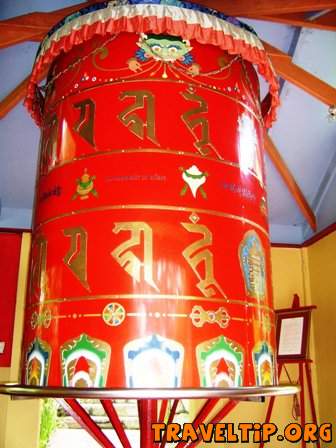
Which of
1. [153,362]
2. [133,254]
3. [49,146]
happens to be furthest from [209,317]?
[49,146]

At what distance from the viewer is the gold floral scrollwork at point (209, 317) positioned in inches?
87.5

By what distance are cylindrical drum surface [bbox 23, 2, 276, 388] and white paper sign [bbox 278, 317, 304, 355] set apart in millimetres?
3389

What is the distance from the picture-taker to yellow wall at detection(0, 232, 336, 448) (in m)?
5.54

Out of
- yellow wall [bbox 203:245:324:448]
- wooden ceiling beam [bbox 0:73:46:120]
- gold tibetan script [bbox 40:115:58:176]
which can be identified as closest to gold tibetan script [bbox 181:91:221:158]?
gold tibetan script [bbox 40:115:58:176]

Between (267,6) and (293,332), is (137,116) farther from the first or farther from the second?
(293,332)

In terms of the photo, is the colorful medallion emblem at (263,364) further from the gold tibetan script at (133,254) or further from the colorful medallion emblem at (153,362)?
the gold tibetan script at (133,254)

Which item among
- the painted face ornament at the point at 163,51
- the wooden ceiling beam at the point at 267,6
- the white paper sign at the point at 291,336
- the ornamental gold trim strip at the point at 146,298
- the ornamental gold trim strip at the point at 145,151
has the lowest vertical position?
the ornamental gold trim strip at the point at 146,298

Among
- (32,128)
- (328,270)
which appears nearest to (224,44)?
(32,128)

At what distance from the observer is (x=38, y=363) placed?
90.4 inches

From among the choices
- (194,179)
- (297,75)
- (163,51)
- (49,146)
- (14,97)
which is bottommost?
(194,179)

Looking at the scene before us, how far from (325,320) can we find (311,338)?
1.30 ft

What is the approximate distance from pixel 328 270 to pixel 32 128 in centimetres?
377

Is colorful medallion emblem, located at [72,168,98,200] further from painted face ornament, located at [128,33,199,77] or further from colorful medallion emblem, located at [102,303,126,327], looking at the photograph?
painted face ornament, located at [128,33,199,77]

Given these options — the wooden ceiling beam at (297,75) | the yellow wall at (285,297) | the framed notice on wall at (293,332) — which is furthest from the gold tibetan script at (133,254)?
the yellow wall at (285,297)
